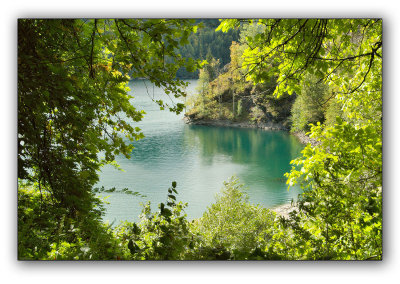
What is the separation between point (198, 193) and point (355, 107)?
2167mm

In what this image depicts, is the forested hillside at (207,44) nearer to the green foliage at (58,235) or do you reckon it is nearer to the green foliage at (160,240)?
the green foliage at (160,240)

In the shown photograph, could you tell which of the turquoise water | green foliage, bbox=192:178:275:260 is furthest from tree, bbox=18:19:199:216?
green foliage, bbox=192:178:275:260

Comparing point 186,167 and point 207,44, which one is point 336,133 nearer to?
point 207,44

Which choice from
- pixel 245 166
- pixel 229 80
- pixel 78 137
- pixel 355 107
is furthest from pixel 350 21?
pixel 245 166

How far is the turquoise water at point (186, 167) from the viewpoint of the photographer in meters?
3.56

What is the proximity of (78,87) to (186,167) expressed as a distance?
10.4 ft

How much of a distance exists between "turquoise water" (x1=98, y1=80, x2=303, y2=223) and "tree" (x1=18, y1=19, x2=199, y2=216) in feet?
0.86

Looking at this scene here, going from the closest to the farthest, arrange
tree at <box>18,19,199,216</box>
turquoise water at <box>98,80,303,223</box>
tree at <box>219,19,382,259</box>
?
tree at <box>18,19,199,216</box> → tree at <box>219,19,382,259</box> → turquoise water at <box>98,80,303,223</box>

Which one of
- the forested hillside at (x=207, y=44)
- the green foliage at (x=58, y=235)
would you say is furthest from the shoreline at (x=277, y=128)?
the green foliage at (x=58, y=235)

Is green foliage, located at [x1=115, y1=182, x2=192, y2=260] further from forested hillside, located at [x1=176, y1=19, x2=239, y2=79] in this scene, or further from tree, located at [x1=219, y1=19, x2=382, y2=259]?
forested hillside, located at [x1=176, y1=19, x2=239, y2=79]

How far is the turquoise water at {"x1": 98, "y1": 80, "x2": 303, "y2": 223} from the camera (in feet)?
11.7

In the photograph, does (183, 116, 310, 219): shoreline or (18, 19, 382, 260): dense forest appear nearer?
(18, 19, 382, 260): dense forest

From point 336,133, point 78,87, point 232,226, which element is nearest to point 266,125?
point 232,226
